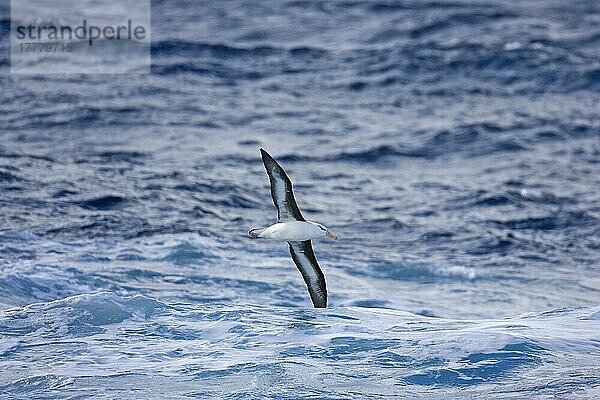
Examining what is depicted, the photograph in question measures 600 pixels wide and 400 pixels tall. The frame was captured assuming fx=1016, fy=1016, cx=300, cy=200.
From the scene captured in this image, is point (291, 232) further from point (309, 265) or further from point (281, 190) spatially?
point (309, 265)

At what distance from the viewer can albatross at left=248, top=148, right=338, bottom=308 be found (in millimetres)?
10266

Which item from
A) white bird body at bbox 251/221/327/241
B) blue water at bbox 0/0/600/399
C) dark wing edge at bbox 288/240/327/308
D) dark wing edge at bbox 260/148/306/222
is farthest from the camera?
dark wing edge at bbox 288/240/327/308

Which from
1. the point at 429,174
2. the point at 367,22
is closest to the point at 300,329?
the point at 429,174

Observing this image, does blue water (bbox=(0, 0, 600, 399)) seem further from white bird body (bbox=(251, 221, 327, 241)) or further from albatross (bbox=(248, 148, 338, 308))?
white bird body (bbox=(251, 221, 327, 241))

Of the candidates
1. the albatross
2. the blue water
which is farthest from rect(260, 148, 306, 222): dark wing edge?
the blue water

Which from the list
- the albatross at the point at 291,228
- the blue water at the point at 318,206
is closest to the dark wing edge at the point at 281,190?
the albatross at the point at 291,228

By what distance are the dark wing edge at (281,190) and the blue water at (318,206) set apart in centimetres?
124

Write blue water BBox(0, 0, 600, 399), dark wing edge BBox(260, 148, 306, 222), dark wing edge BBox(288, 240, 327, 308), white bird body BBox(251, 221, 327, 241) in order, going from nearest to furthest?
blue water BBox(0, 0, 600, 399), dark wing edge BBox(260, 148, 306, 222), white bird body BBox(251, 221, 327, 241), dark wing edge BBox(288, 240, 327, 308)

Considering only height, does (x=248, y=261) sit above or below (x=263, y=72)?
below

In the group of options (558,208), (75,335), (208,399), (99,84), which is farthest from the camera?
(99,84)

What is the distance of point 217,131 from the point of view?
22.0m

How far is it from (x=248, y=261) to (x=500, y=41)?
14708mm

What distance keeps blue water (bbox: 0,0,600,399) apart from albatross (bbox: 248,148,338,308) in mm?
613

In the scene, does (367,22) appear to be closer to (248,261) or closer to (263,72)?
(263,72)
